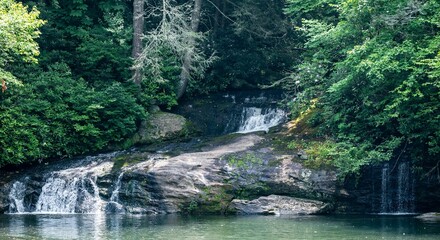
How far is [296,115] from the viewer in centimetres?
2420

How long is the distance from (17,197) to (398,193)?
38.7ft

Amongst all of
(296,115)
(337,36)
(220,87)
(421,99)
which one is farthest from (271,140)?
(220,87)

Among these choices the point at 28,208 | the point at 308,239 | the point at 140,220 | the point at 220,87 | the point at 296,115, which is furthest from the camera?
the point at 220,87

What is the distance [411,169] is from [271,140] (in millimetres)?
4742

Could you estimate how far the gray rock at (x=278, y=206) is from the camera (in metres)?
19.5

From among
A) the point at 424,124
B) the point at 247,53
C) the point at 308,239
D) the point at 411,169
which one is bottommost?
the point at 308,239

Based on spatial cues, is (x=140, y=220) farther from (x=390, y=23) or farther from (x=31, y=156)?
(x=390, y=23)

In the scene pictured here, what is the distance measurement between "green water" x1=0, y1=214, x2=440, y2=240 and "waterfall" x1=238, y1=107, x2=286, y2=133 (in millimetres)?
7382

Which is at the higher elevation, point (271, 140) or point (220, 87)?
point (220, 87)

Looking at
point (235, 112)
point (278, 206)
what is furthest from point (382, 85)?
point (235, 112)

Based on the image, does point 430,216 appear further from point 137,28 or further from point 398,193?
point 137,28

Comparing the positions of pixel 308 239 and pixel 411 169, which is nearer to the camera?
pixel 308 239

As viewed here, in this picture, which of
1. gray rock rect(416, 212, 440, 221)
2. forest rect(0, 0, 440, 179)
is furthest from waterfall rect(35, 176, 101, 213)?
gray rock rect(416, 212, 440, 221)

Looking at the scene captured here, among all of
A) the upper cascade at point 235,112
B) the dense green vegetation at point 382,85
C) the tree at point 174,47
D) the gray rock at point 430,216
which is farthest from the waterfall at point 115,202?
the gray rock at point 430,216
